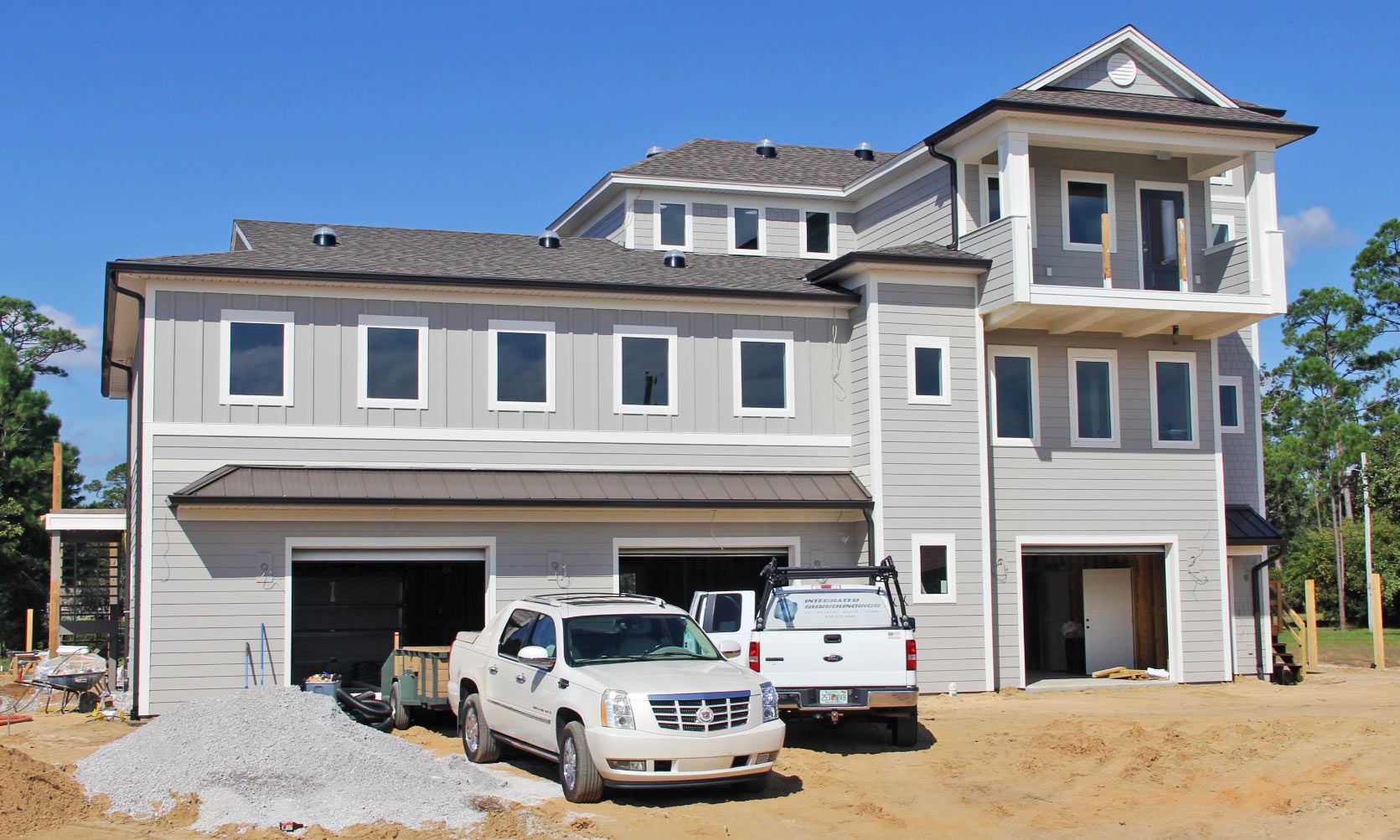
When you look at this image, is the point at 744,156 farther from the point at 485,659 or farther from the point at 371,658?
the point at 485,659

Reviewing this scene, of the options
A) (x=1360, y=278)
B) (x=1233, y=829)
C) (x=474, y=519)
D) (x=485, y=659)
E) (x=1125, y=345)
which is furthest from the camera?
(x=1360, y=278)

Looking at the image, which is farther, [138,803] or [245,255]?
[245,255]

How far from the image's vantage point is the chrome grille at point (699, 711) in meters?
11.9

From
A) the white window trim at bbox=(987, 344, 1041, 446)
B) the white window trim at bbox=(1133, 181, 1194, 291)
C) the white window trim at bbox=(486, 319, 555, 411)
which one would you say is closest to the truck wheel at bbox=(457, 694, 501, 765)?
the white window trim at bbox=(486, 319, 555, 411)

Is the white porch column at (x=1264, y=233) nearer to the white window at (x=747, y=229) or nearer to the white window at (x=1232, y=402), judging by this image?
the white window at (x=1232, y=402)

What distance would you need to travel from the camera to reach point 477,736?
1448 cm

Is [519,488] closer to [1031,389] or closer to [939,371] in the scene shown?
[939,371]

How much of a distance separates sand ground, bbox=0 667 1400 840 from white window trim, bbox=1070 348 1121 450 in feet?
18.1

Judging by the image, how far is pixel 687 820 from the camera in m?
11.5

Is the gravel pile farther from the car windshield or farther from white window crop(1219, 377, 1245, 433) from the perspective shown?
white window crop(1219, 377, 1245, 433)

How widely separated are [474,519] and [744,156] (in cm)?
1254

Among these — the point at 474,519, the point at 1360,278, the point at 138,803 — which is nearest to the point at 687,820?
the point at 138,803

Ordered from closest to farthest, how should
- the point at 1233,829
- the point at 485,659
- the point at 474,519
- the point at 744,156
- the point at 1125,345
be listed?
the point at 1233,829 → the point at 485,659 → the point at 474,519 → the point at 1125,345 → the point at 744,156

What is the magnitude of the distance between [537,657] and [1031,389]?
12.9 meters
